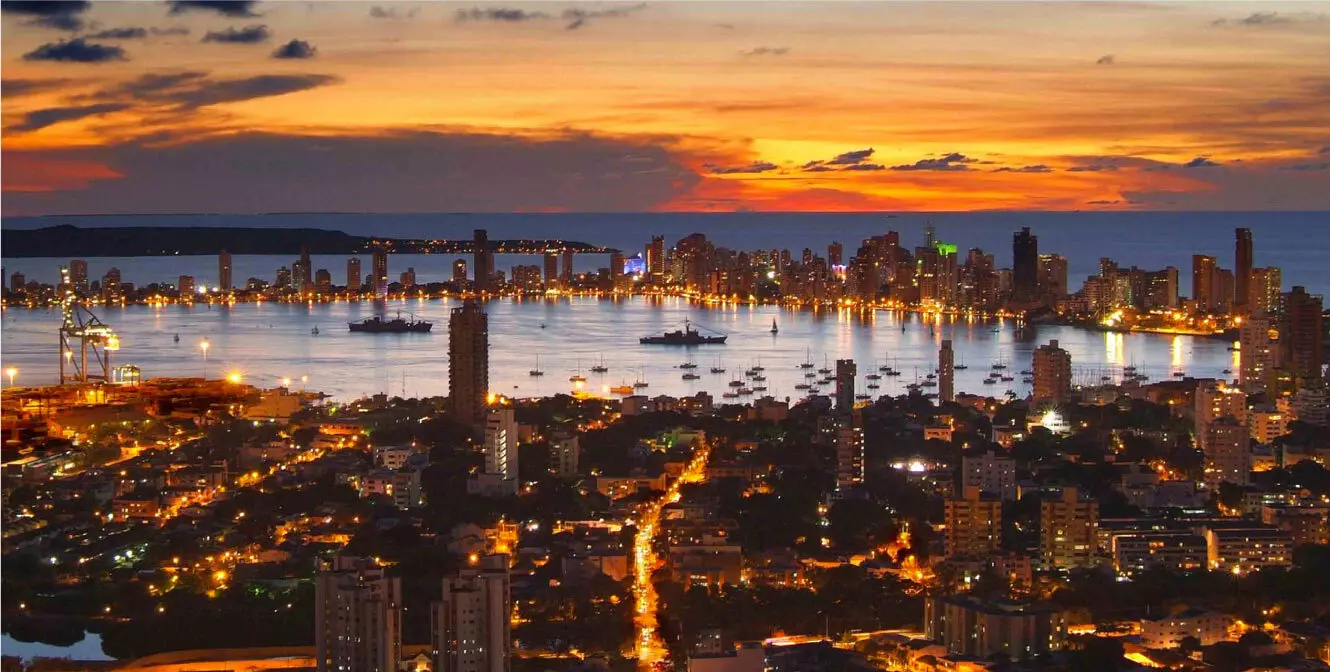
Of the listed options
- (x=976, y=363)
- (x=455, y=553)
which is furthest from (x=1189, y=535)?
(x=976, y=363)

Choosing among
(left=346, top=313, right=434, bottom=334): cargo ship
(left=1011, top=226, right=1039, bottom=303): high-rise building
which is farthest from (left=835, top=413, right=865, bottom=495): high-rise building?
(left=1011, top=226, right=1039, bottom=303): high-rise building

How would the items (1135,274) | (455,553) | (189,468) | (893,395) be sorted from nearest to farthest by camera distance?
1. (455,553)
2. (189,468)
3. (893,395)
4. (1135,274)

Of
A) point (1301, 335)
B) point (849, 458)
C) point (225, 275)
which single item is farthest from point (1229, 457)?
point (225, 275)

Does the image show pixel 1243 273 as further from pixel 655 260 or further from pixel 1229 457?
pixel 1229 457

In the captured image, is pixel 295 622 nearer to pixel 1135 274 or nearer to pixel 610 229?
pixel 1135 274

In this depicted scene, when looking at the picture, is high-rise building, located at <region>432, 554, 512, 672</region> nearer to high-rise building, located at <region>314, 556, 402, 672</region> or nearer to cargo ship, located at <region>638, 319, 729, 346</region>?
high-rise building, located at <region>314, 556, 402, 672</region>

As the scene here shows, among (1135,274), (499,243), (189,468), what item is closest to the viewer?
(189,468)
